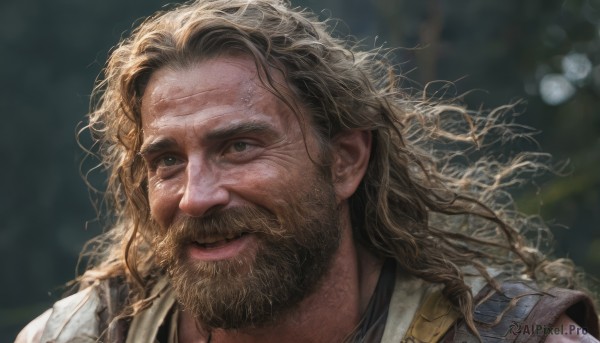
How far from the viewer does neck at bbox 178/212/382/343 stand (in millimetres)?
3695

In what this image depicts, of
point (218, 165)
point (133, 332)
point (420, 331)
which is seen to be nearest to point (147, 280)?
point (133, 332)

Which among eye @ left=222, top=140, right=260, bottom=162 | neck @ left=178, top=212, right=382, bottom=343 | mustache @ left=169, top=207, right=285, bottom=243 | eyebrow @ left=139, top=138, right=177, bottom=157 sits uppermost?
eye @ left=222, top=140, right=260, bottom=162

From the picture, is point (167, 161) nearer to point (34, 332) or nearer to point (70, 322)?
point (70, 322)

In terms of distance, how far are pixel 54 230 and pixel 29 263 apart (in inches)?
11.0

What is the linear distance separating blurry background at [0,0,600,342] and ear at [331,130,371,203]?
1.95 meters

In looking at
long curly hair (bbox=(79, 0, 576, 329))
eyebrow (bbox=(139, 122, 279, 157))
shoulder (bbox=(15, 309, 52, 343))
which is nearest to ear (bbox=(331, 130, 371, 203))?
long curly hair (bbox=(79, 0, 576, 329))

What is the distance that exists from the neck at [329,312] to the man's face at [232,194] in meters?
0.07

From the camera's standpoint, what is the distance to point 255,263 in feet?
11.5

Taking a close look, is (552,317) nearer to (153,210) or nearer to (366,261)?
(366,261)

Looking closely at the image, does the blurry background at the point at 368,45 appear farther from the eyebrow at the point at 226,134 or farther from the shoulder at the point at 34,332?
the eyebrow at the point at 226,134

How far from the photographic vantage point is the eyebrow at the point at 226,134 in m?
3.49

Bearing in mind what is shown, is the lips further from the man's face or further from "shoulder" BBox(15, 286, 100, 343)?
"shoulder" BBox(15, 286, 100, 343)

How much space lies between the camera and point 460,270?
3.80m

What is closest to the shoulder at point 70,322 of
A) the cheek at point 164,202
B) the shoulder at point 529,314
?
the cheek at point 164,202
